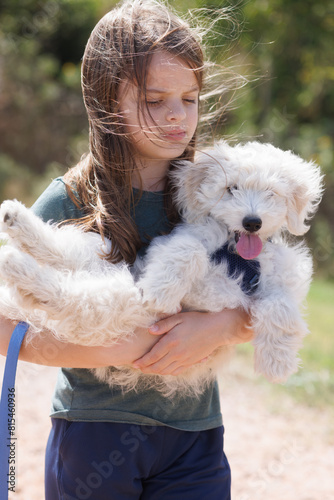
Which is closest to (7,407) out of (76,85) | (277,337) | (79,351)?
(79,351)

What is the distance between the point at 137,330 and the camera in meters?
2.07

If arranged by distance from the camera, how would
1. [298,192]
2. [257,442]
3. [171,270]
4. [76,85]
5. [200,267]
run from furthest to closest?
[76,85], [257,442], [298,192], [200,267], [171,270]

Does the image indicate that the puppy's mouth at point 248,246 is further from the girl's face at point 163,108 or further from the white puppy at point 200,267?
the girl's face at point 163,108

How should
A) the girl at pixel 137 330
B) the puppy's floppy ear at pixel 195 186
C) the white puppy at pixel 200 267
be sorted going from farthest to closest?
the puppy's floppy ear at pixel 195 186, the girl at pixel 137 330, the white puppy at pixel 200 267

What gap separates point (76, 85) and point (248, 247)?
1638cm

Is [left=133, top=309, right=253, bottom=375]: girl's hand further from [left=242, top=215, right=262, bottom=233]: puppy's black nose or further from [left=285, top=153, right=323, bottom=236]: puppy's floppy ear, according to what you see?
[left=285, top=153, right=323, bottom=236]: puppy's floppy ear

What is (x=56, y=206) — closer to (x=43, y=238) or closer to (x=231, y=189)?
(x=43, y=238)

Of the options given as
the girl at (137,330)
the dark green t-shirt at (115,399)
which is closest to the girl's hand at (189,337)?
the girl at (137,330)

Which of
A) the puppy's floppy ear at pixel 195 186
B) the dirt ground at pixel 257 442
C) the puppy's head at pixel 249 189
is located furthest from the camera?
the dirt ground at pixel 257 442

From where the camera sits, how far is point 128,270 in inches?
83.5

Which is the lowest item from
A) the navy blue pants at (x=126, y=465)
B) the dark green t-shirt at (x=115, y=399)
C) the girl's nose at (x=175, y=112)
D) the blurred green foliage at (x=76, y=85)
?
the navy blue pants at (x=126, y=465)

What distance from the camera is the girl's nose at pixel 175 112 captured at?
217cm

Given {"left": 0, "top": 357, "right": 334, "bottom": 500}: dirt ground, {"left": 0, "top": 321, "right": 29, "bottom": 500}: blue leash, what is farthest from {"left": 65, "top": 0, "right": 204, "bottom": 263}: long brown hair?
{"left": 0, "top": 357, "right": 334, "bottom": 500}: dirt ground

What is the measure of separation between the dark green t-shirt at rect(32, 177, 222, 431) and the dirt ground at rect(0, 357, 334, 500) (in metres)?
1.53
